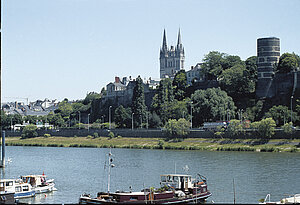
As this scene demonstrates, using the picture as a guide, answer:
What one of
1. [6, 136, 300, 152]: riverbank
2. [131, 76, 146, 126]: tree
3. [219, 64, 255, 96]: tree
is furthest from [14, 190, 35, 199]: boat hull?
[219, 64, 255, 96]: tree

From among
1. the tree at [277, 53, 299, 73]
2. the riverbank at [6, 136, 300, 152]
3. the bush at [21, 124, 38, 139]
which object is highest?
the tree at [277, 53, 299, 73]

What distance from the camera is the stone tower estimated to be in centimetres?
12406

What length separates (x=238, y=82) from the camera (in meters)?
133

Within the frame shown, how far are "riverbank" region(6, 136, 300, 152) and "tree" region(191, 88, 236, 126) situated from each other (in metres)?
13.8

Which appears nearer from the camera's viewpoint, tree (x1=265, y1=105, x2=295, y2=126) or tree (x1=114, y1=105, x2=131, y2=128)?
tree (x1=265, y1=105, x2=295, y2=126)

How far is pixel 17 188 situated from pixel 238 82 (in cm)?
9178

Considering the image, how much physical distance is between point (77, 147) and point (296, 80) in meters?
52.2

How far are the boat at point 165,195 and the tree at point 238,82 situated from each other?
8703 cm

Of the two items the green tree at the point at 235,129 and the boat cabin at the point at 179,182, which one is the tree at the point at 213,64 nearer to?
the green tree at the point at 235,129

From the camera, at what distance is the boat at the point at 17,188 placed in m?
46.7

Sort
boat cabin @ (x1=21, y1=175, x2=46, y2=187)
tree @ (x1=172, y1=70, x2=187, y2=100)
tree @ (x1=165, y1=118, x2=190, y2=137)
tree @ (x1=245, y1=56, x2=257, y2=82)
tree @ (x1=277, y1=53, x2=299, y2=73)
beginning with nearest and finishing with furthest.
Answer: boat cabin @ (x1=21, y1=175, x2=46, y2=187) → tree @ (x1=165, y1=118, x2=190, y2=137) → tree @ (x1=277, y1=53, x2=299, y2=73) → tree @ (x1=245, y1=56, x2=257, y2=82) → tree @ (x1=172, y1=70, x2=187, y2=100)

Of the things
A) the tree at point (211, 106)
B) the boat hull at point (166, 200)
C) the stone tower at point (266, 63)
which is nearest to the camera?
the boat hull at point (166, 200)

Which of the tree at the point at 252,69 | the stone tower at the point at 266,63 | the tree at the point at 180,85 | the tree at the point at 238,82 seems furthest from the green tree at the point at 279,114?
the tree at the point at 180,85

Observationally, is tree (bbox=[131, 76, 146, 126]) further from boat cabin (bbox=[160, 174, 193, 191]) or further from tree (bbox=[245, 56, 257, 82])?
boat cabin (bbox=[160, 174, 193, 191])
